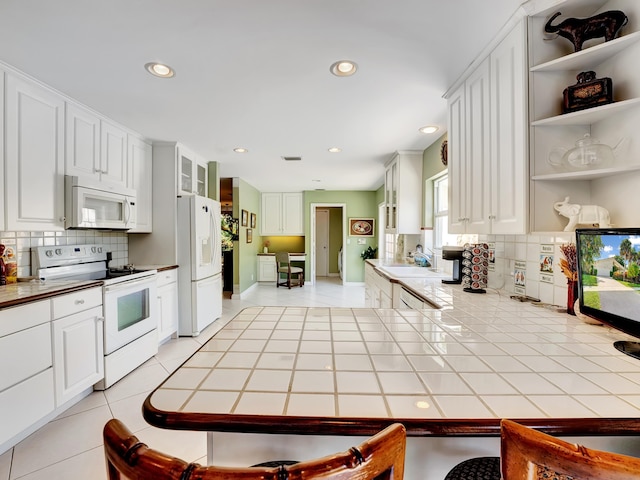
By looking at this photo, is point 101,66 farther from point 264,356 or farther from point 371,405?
point 371,405

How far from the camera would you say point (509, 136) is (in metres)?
1.51

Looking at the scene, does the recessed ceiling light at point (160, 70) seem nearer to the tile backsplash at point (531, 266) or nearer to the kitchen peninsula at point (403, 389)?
the kitchen peninsula at point (403, 389)

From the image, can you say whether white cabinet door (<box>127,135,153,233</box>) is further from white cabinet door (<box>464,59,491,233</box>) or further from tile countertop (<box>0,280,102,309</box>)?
white cabinet door (<box>464,59,491,233</box>)

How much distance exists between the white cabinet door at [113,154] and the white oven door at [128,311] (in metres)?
1.03

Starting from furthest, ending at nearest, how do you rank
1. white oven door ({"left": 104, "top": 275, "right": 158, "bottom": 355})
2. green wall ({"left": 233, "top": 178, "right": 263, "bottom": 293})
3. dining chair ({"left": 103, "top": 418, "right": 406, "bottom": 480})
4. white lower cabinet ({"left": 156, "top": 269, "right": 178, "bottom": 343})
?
green wall ({"left": 233, "top": 178, "right": 263, "bottom": 293}) < white lower cabinet ({"left": 156, "top": 269, "right": 178, "bottom": 343}) < white oven door ({"left": 104, "top": 275, "right": 158, "bottom": 355}) < dining chair ({"left": 103, "top": 418, "right": 406, "bottom": 480})

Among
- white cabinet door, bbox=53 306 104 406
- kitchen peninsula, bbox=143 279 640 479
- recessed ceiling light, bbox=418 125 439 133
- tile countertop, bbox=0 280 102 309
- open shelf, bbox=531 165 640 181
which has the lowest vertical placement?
white cabinet door, bbox=53 306 104 406

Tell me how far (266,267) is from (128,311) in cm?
447

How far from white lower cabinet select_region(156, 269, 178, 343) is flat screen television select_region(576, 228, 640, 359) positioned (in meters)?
3.30

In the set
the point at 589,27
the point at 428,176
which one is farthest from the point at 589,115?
the point at 428,176

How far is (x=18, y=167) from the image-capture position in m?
1.99

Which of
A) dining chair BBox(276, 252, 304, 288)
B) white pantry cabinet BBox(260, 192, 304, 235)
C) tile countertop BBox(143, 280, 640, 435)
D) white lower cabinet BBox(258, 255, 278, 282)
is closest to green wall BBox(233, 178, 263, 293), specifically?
white lower cabinet BBox(258, 255, 278, 282)

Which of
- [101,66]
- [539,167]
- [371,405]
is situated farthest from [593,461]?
[101,66]

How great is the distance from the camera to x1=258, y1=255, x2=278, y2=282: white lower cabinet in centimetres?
699

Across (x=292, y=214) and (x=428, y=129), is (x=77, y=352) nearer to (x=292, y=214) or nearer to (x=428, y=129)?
(x=428, y=129)
